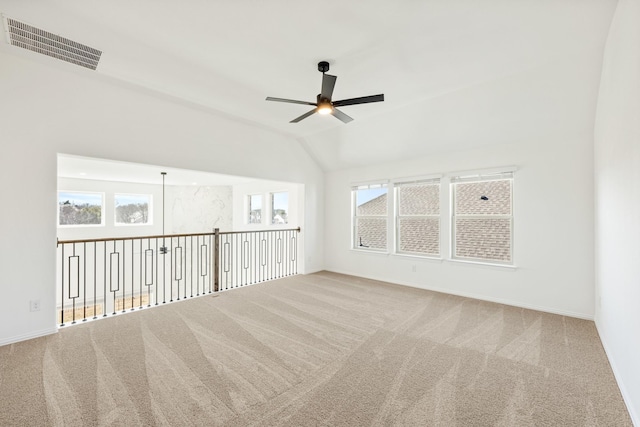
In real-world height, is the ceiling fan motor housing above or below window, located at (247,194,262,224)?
above

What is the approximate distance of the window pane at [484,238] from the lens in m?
4.26

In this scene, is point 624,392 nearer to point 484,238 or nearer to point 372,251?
point 484,238

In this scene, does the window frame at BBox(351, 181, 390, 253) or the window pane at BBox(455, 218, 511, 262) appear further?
the window frame at BBox(351, 181, 390, 253)

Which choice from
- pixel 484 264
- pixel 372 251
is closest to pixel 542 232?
pixel 484 264

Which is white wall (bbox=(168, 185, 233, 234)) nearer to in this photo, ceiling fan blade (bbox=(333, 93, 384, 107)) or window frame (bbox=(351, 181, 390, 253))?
window frame (bbox=(351, 181, 390, 253))

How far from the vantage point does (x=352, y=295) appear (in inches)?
181

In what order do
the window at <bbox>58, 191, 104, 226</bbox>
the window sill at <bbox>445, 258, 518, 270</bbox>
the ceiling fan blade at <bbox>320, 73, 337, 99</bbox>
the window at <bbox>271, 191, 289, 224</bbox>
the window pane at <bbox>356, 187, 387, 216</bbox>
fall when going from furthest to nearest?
the window at <bbox>271, 191, 289, 224</bbox> < the window at <bbox>58, 191, 104, 226</bbox> < the window pane at <bbox>356, 187, 387, 216</bbox> < the window sill at <bbox>445, 258, 518, 270</bbox> < the ceiling fan blade at <bbox>320, 73, 337, 99</bbox>

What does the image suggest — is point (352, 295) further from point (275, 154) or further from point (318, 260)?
point (275, 154)

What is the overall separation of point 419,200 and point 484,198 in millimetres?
1114

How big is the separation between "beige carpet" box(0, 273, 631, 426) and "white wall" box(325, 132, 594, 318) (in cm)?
38

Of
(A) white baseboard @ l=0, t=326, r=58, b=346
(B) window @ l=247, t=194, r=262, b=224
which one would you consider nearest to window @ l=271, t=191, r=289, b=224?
(B) window @ l=247, t=194, r=262, b=224

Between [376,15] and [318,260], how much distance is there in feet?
16.9

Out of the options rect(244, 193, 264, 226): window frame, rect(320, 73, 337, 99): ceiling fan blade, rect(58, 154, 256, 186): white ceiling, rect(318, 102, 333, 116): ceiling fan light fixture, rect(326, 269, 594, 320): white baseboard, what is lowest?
rect(326, 269, 594, 320): white baseboard

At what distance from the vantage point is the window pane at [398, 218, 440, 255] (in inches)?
199
